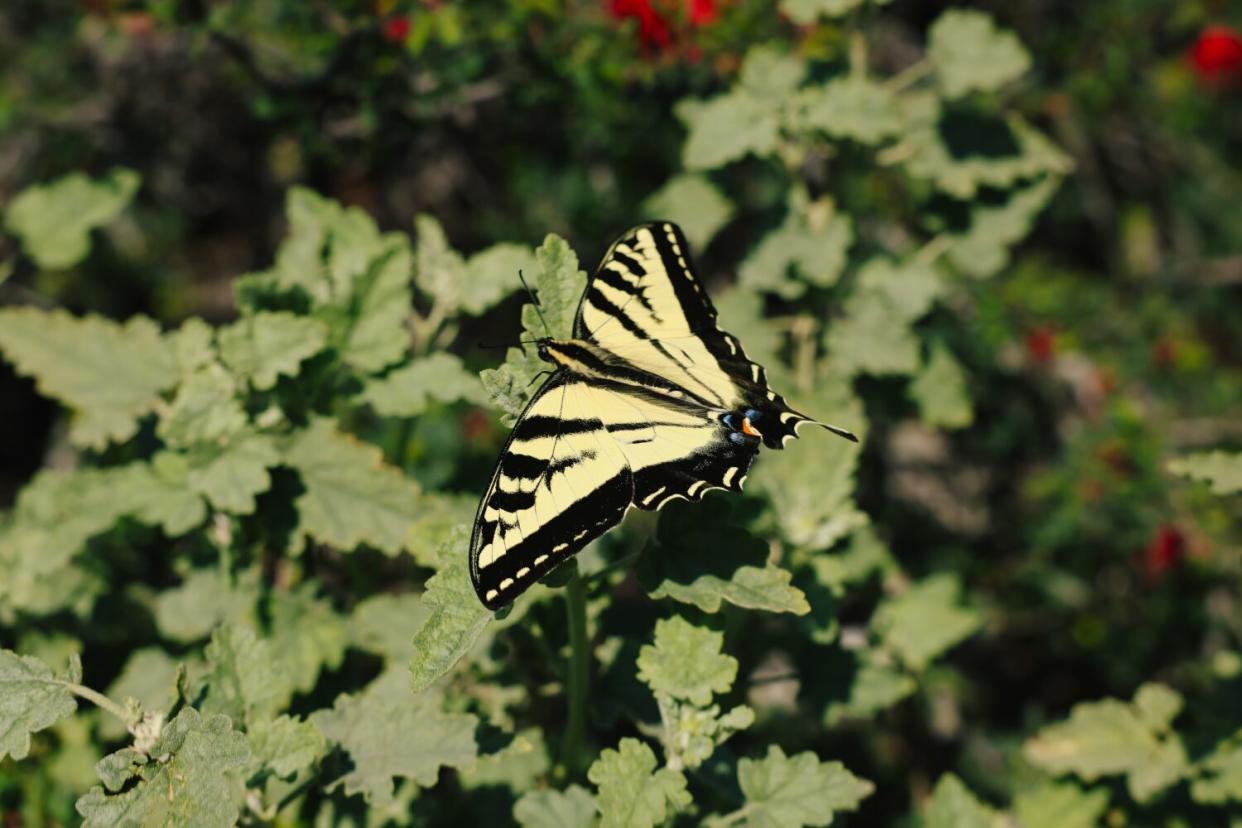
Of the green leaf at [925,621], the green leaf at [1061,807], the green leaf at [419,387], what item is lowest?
the green leaf at [1061,807]

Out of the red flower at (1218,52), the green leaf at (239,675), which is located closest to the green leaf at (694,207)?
the green leaf at (239,675)

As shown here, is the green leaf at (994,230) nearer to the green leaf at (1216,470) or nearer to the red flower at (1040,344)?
the red flower at (1040,344)

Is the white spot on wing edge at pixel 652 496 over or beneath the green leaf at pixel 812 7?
beneath

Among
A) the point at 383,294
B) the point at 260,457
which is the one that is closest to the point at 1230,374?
the point at 383,294

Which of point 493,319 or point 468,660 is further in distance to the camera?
point 493,319

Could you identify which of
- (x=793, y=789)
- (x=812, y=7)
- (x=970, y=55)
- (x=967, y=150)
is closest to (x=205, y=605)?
(x=793, y=789)

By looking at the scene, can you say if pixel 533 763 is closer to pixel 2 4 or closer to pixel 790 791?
pixel 790 791
